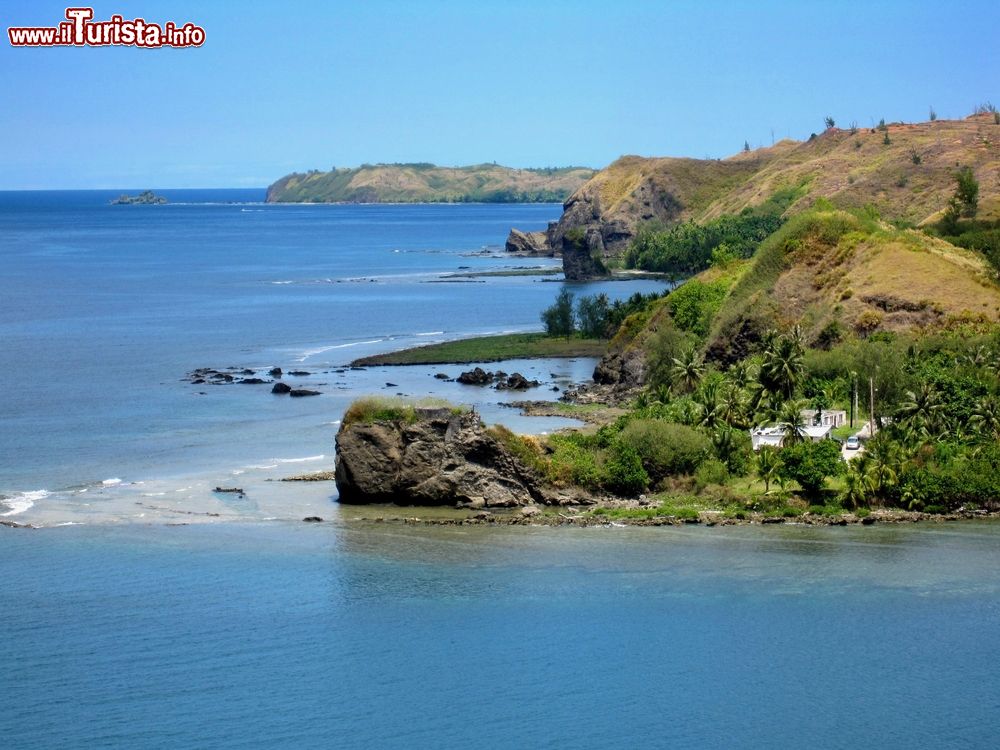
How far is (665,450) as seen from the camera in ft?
260

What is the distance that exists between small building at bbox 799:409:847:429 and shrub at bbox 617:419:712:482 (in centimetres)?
960

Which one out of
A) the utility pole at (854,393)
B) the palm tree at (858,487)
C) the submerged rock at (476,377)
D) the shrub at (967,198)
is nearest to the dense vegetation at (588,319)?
the submerged rock at (476,377)

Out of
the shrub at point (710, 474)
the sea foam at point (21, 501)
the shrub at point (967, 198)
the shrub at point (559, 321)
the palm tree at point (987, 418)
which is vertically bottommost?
the sea foam at point (21, 501)

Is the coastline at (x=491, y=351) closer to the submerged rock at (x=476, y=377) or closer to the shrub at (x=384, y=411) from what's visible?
the submerged rock at (x=476, y=377)

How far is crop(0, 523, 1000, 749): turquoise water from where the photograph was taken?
50469 mm

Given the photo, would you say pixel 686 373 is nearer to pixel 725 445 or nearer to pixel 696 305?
pixel 725 445

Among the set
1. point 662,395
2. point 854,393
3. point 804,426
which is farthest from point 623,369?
point 804,426

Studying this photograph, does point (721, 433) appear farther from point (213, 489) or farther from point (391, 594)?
point (213, 489)

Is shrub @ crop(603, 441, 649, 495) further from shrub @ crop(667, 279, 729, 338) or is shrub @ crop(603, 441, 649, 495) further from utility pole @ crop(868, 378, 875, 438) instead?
shrub @ crop(667, 279, 729, 338)

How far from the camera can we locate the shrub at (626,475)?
257ft

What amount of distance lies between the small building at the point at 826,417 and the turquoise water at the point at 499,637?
14.6 meters

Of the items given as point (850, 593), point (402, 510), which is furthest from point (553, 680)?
point (402, 510)

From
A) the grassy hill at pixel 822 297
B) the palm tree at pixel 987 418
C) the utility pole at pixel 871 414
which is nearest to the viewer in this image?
the palm tree at pixel 987 418

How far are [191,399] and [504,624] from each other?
57639 millimetres
